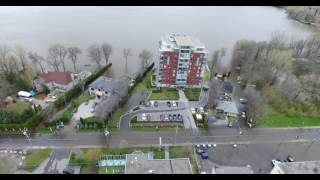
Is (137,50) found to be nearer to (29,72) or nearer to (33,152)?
(29,72)

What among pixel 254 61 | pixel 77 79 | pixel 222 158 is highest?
pixel 254 61

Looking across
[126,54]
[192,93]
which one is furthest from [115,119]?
[126,54]

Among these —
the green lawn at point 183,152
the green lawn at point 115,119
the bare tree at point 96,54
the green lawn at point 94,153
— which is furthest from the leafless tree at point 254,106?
the bare tree at point 96,54

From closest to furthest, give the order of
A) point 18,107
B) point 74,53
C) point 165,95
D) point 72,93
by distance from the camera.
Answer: point 18,107
point 72,93
point 165,95
point 74,53

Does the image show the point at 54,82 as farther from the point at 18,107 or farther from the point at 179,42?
the point at 179,42

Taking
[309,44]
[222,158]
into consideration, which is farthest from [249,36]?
[222,158]

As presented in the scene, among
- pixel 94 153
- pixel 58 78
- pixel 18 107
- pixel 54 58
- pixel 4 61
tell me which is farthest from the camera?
pixel 54 58

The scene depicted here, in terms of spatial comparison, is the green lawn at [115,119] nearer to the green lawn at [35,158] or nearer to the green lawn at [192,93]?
the green lawn at [35,158]
